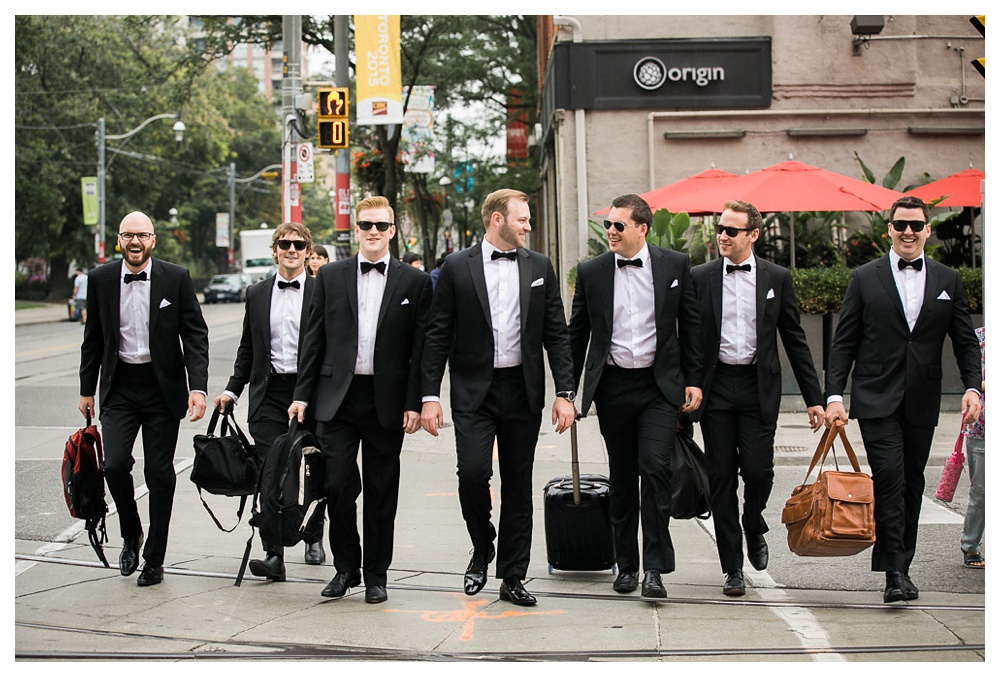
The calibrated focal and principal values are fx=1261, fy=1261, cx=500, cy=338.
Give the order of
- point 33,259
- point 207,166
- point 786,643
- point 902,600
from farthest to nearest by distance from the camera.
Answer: point 207,166
point 33,259
point 902,600
point 786,643

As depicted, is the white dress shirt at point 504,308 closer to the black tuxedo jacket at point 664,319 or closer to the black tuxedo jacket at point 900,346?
the black tuxedo jacket at point 664,319

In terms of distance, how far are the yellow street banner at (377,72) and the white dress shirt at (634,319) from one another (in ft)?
43.4

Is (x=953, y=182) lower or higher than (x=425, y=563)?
higher

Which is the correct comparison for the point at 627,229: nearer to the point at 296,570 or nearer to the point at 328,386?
the point at 328,386

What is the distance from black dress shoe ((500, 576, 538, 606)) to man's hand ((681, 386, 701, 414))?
4.03 ft

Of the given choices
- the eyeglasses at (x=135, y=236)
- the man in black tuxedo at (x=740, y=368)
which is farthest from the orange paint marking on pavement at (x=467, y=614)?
the eyeglasses at (x=135, y=236)

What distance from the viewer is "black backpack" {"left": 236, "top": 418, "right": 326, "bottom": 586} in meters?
6.42

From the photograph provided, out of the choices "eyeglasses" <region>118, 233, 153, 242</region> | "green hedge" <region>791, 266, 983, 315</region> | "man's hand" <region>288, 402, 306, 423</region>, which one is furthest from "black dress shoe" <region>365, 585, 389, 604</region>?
"green hedge" <region>791, 266, 983, 315</region>

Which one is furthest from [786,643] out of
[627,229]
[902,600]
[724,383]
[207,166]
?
[207,166]

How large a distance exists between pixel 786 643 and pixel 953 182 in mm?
12722

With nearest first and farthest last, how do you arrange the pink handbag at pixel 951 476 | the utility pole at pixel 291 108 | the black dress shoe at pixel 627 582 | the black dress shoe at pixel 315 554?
1. the black dress shoe at pixel 627 582
2. the pink handbag at pixel 951 476
3. the black dress shoe at pixel 315 554
4. the utility pole at pixel 291 108

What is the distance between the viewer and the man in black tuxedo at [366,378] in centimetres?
647

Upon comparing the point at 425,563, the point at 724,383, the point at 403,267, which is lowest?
the point at 425,563

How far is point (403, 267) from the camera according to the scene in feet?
21.6
